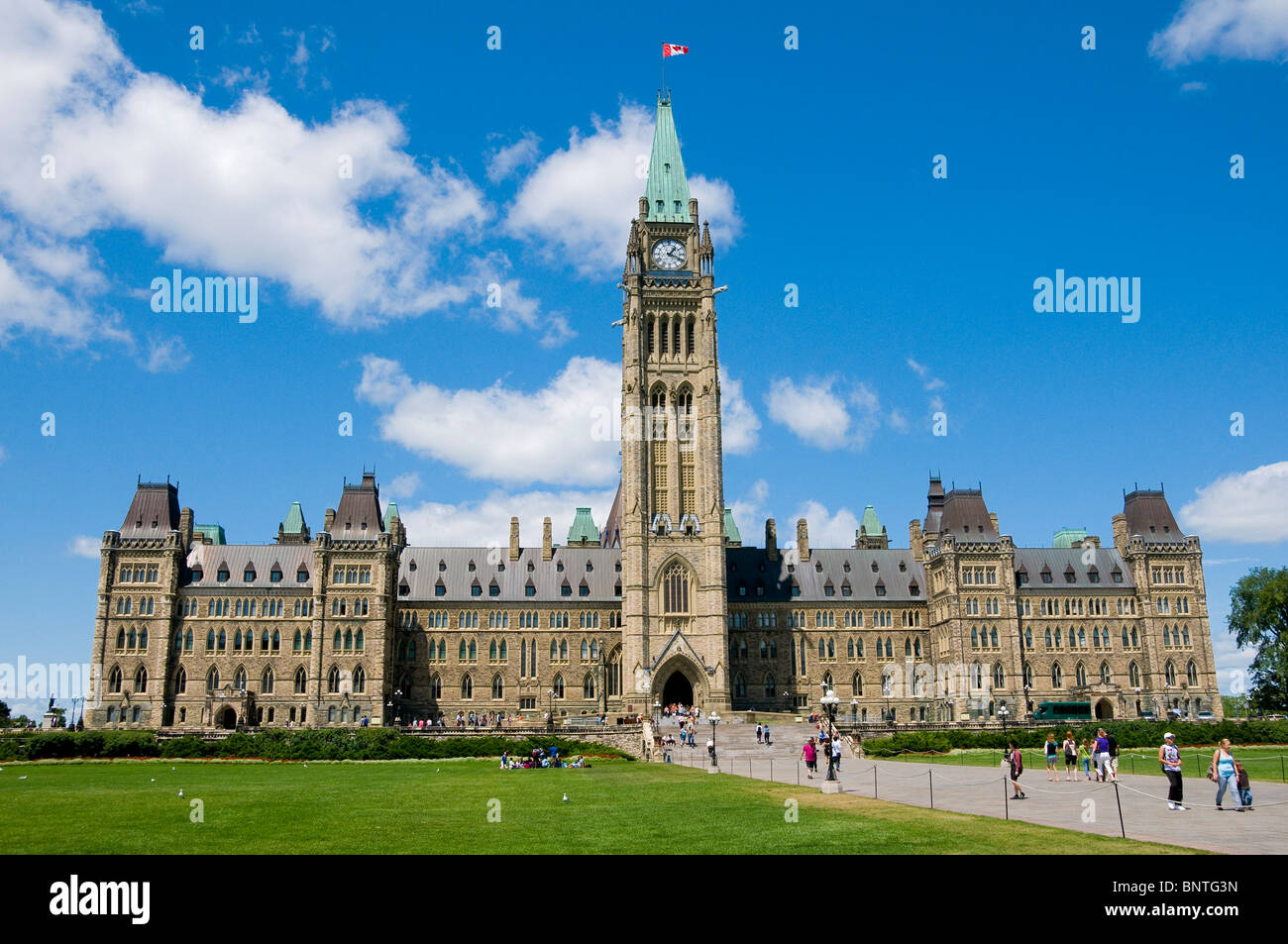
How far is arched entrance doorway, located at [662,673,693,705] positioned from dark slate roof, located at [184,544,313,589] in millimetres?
32876

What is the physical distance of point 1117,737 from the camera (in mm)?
62062


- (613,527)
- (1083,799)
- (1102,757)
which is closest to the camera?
(1083,799)

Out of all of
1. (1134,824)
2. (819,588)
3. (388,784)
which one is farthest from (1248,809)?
(819,588)

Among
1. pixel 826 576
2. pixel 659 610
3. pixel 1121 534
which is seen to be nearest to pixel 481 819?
pixel 659 610

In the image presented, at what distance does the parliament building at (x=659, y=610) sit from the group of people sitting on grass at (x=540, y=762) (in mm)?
32013

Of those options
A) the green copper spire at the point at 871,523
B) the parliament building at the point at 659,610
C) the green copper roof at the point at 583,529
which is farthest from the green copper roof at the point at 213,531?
the green copper spire at the point at 871,523

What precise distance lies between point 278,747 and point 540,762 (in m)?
17.2

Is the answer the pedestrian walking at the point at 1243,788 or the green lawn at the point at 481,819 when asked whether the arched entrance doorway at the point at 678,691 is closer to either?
the green lawn at the point at 481,819

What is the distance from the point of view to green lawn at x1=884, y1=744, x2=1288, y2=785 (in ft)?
138

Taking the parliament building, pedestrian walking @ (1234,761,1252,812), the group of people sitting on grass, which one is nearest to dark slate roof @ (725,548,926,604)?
the parliament building

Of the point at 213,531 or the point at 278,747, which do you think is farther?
the point at 213,531

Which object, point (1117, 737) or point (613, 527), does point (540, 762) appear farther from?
point (613, 527)
